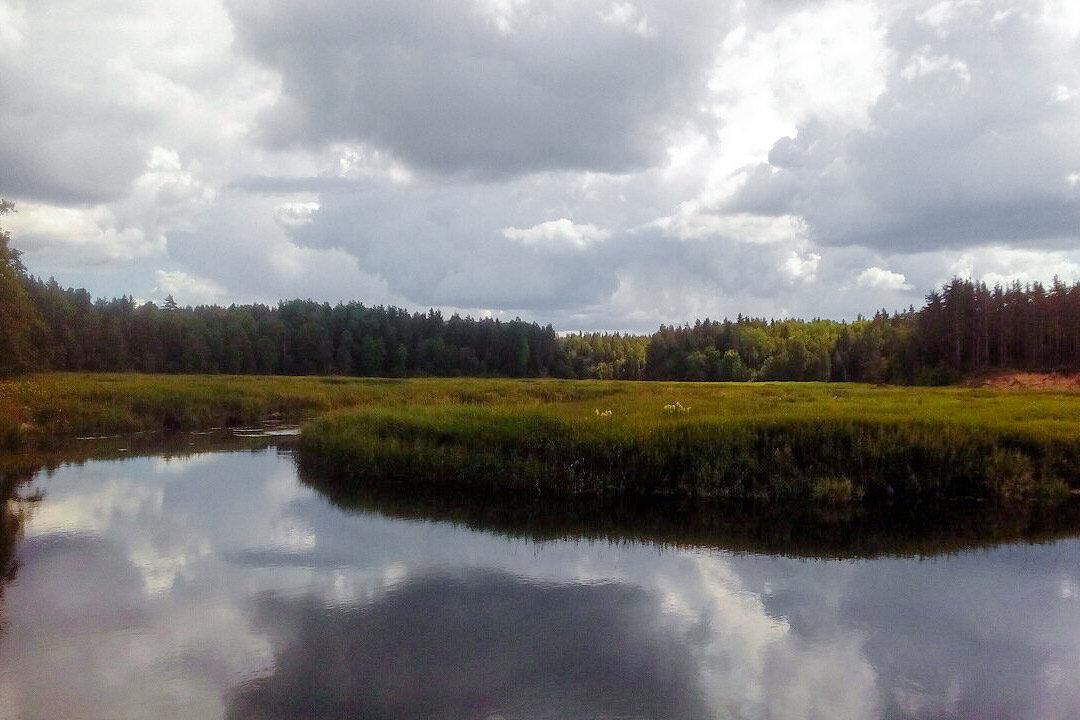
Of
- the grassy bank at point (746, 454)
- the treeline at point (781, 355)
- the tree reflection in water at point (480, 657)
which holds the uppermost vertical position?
the treeline at point (781, 355)

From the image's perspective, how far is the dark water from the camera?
9.30m

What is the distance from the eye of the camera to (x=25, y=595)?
1263cm

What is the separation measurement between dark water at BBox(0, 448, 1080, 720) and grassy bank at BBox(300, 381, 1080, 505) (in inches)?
141

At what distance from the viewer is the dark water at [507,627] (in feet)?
30.5

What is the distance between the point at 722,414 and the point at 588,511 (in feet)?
22.2

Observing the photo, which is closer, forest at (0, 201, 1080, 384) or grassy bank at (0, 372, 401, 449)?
grassy bank at (0, 372, 401, 449)

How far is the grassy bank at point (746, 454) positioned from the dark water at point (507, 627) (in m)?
3.59

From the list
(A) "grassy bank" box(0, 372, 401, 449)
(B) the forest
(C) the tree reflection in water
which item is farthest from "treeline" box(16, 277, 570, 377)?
(C) the tree reflection in water

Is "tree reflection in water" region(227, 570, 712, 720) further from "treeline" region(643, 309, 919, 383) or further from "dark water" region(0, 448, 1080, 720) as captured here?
"treeline" region(643, 309, 919, 383)

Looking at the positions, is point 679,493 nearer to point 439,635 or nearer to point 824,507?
point 824,507

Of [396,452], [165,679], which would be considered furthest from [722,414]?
[165,679]

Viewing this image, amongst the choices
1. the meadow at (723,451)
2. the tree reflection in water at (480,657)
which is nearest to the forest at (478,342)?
the meadow at (723,451)

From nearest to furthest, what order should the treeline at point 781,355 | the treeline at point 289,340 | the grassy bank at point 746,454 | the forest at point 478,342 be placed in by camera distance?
the grassy bank at point 746,454, the forest at point 478,342, the treeline at point 781,355, the treeline at point 289,340

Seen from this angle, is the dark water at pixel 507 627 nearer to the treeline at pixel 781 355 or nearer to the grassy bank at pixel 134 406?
the grassy bank at pixel 134 406
